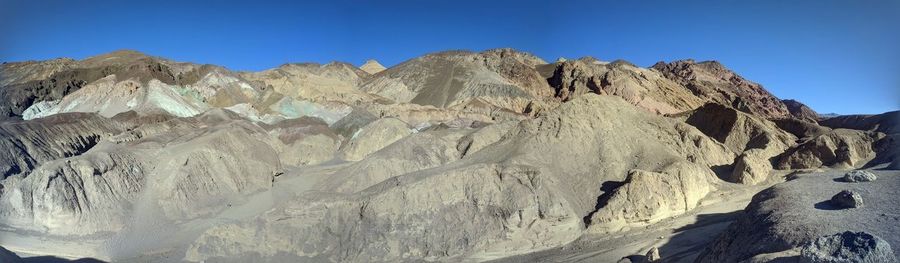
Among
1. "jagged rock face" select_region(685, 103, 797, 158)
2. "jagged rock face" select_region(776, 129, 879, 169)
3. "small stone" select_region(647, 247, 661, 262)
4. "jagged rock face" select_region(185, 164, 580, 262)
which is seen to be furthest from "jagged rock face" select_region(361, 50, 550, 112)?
"small stone" select_region(647, 247, 661, 262)

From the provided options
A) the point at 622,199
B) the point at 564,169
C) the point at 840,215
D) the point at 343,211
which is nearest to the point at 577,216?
the point at 622,199

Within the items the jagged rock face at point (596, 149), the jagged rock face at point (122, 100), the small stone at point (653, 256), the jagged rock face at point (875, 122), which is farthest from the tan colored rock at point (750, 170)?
the jagged rock face at point (122, 100)

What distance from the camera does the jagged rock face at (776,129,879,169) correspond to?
99.1ft

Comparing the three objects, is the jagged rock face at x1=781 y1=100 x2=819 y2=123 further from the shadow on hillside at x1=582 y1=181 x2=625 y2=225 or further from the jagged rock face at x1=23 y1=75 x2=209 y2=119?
the jagged rock face at x1=23 y1=75 x2=209 y2=119

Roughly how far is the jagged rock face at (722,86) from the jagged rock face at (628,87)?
3.96 meters

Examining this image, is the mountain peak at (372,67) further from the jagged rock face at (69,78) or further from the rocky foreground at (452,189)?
the rocky foreground at (452,189)

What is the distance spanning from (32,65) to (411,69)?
5183 cm

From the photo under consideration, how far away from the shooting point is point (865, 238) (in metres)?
9.24

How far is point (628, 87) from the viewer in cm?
6938

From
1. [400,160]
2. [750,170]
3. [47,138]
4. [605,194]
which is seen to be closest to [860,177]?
[605,194]

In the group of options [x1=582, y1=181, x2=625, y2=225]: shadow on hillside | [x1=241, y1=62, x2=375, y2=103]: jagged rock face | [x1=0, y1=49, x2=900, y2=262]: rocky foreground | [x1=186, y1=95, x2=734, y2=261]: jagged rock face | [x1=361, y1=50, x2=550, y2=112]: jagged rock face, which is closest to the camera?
[x1=0, y1=49, x2=900, y2=262]: rocky foreground

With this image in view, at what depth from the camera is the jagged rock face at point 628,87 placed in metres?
68.5

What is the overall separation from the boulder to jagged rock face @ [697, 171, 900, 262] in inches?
12.5

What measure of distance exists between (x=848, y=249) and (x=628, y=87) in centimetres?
6242
